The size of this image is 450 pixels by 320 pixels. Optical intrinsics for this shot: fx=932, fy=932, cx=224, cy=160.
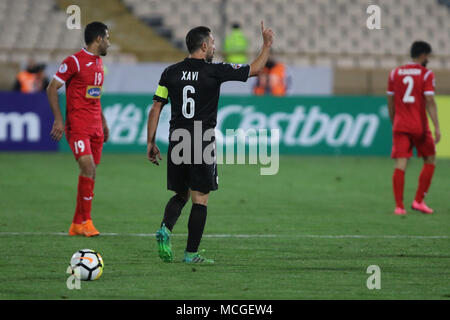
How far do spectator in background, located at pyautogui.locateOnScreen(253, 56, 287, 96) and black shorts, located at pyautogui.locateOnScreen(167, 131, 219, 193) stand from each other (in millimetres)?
15937


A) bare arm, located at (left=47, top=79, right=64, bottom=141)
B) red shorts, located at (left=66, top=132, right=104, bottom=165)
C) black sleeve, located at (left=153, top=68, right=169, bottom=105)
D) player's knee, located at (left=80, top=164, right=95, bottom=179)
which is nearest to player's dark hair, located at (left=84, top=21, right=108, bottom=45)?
bare arm, located at (left=47, top=79, right=64, bottom=141)

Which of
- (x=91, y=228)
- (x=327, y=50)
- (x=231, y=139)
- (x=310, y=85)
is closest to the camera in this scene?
(x=91, y=228)

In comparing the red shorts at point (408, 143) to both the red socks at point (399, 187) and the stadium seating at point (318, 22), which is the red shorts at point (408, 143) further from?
the stadium seating at point (318, 22)

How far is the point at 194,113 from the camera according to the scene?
26.2ft

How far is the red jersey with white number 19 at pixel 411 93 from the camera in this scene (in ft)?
39.6

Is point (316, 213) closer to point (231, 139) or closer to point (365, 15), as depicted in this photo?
point (231, 139)

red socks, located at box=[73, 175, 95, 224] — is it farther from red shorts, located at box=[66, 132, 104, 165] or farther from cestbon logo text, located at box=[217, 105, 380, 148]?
cestbon logo text, located at box=[217, 105, 380, 148]

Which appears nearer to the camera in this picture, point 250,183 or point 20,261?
point 20,261

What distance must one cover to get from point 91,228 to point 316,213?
337 centimetres

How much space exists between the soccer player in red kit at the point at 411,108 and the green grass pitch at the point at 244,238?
1.55 feet

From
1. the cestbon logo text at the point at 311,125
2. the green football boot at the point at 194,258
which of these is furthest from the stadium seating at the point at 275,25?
the green football boot at the point at 194,258

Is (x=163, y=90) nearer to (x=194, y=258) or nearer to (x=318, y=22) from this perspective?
(x=194, y=258)

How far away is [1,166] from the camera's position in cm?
1766
